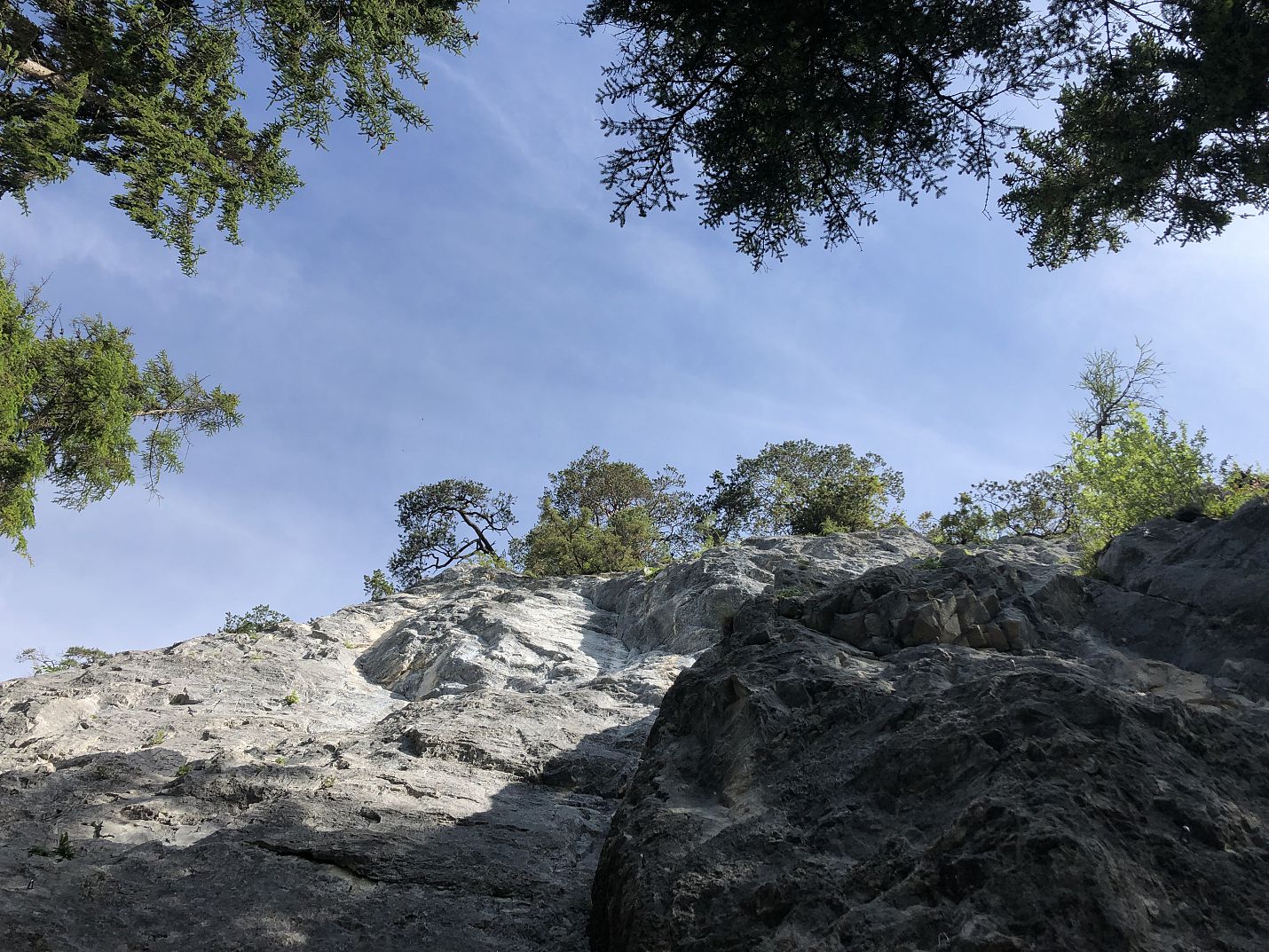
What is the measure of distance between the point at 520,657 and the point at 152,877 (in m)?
9.24

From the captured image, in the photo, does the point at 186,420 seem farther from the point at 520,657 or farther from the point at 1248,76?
the point at 1248,76

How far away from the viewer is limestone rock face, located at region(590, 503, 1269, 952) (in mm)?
4484

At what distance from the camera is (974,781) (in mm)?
5441

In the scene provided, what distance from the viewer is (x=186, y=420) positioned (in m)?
20.6

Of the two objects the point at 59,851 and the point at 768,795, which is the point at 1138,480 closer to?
the point at 768,795

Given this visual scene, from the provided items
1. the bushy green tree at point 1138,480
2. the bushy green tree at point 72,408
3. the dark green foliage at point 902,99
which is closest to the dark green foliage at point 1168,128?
the dark green foliage at point 902,99

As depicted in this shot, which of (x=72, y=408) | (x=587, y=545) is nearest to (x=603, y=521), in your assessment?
(x=587, y=545)

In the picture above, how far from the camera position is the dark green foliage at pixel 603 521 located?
2556 centimetres

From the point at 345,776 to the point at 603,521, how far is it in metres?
21.5

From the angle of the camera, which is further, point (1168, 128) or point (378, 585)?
point (378, 585)

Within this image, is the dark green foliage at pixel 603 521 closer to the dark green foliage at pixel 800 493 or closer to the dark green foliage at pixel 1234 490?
the dark green foliage at pixel 800 493

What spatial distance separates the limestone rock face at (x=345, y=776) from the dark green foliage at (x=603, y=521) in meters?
7.02

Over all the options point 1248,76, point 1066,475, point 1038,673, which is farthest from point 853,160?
point 1066,475

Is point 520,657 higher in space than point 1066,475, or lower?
lower
